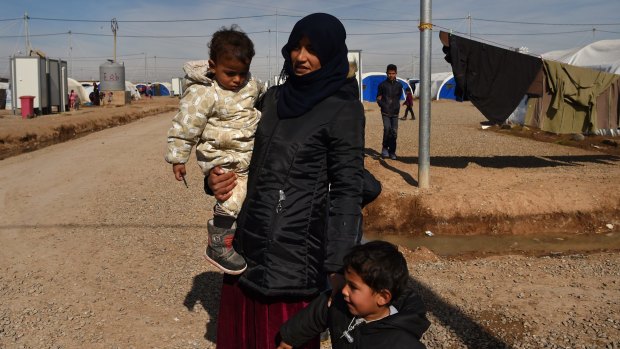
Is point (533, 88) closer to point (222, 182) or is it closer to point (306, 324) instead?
point (222, 182)

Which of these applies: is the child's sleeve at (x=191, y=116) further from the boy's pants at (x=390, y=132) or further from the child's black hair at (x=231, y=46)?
the boy's pants at (x=390, y=132)

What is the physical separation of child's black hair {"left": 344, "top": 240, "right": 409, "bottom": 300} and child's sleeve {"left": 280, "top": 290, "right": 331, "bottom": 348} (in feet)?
0.79

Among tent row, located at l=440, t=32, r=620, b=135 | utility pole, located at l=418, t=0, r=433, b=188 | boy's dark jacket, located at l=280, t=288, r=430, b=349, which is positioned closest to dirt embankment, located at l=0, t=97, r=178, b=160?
utility pole, located at l=418, t=0, r=433, b=188

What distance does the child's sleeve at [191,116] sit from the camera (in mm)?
2514

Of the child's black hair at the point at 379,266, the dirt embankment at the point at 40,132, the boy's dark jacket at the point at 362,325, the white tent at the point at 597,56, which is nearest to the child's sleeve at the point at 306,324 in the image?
the boy's dark jacket at the point at 362,325

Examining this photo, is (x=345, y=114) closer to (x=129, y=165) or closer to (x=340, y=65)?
(x=340, y=65)

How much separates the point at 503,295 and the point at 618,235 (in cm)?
375

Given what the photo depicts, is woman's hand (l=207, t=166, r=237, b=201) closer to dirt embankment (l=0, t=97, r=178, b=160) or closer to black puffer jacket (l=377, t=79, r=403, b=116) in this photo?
black puffer jacket (l=377, t=79, r=403, b=116)

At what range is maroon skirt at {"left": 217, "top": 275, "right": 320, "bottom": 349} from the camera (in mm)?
2424

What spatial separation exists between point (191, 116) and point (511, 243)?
5.76 metres

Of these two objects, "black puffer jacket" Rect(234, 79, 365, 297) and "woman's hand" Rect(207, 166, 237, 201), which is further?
"woman's hand" Rect(207, 166, 237, 201)

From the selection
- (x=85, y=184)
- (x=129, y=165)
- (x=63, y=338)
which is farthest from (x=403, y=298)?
(x=129, y=165)

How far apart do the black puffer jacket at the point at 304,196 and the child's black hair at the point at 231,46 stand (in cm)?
33

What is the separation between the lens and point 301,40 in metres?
2.21
